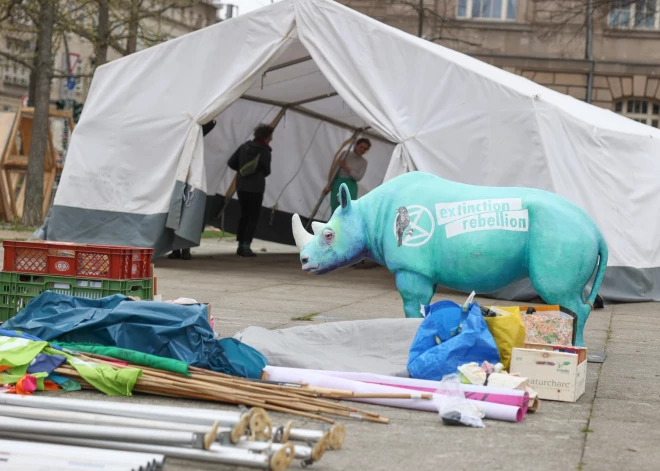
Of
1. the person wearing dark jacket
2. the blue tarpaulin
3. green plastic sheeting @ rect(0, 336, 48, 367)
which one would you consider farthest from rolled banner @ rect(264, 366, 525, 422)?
the person wearing dark jacket

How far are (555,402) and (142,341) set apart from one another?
7.53ft

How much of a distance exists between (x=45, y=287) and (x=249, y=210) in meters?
8.62

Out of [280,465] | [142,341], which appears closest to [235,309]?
[142,341]

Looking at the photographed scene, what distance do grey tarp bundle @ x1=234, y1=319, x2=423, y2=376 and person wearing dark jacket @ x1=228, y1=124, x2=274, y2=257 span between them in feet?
27.9

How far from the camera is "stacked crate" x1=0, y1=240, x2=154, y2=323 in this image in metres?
7.27

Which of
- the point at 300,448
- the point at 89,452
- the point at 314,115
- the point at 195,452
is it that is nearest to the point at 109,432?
the point at 89,452

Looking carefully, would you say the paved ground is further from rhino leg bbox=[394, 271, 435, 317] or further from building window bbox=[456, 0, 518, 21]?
building window bbox=[456, 0, 518, 21]

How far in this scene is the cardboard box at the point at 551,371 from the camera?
A: 574cm

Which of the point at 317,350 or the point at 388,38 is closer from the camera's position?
the point at 317,350

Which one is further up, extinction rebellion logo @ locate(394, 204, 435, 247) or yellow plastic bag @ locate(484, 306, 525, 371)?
extinction rebellion logo @ locate(394, 204, 435, 247)

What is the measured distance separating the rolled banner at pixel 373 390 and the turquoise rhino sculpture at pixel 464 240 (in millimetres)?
1727

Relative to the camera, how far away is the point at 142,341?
5785 mm

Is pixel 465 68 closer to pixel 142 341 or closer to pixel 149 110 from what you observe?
pixel 149 110

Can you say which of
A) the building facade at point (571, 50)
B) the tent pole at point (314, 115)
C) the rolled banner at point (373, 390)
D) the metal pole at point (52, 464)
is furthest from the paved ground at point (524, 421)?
the building facade at point (571, 50)
